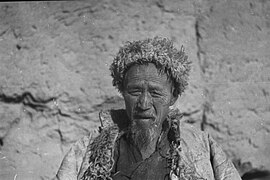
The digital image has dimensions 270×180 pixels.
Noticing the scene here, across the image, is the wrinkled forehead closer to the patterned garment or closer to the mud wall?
the patterned garment

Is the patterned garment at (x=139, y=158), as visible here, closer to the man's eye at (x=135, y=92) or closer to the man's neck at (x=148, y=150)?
the man's neck at (x=148, y=150)

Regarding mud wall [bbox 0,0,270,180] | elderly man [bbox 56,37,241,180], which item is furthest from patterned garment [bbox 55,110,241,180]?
mud wall [bbox 0,0,270,180]

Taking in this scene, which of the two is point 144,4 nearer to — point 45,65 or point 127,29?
point 127,29

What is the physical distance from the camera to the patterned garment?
111 inches

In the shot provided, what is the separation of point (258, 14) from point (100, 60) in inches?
22.7

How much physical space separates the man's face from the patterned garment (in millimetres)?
85

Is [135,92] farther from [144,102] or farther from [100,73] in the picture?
[100,73]

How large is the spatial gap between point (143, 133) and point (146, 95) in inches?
4.4

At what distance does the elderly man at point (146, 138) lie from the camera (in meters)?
2.81

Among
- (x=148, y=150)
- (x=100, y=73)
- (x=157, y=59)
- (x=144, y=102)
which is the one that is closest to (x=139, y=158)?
(x=148, y=150)

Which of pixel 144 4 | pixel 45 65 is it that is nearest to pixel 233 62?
pixel 144 4

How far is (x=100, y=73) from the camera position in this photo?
3.43 meters

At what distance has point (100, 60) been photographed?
11.2 feet

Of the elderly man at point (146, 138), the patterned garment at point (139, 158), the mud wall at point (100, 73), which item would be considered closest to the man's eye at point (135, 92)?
the elderly man at point (146, 138)
